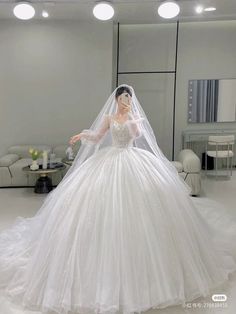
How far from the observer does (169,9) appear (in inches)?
152

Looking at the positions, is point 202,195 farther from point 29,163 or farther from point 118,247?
point 118,247

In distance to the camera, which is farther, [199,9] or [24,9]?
[199,9]

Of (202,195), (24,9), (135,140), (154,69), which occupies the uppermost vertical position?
(24,9)

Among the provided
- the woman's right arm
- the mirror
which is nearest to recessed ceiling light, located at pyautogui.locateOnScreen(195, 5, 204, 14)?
the mirror

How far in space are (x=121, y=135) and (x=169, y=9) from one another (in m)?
2.39

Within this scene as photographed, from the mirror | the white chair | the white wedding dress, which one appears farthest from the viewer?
the mirror

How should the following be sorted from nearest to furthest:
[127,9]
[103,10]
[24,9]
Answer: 1. [24,9]
2. [103,10]
3. [127,9]

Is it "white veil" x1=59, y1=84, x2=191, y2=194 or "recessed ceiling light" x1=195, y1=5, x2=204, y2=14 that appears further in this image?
"recessed ceiling light" x1=195, y1=5, x2=204, y2=14

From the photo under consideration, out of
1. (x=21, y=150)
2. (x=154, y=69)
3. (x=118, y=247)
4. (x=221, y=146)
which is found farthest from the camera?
(x=154, y=69)

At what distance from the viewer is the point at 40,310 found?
6.05ft

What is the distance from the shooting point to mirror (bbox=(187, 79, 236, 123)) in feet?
18.6

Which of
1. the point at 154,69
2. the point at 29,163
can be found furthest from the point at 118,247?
the point at 154,69

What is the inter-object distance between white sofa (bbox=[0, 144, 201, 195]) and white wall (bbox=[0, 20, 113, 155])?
17 cm

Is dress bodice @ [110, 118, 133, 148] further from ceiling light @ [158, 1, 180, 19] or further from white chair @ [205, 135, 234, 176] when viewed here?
white chair @ [205, 135, 234, 176]
